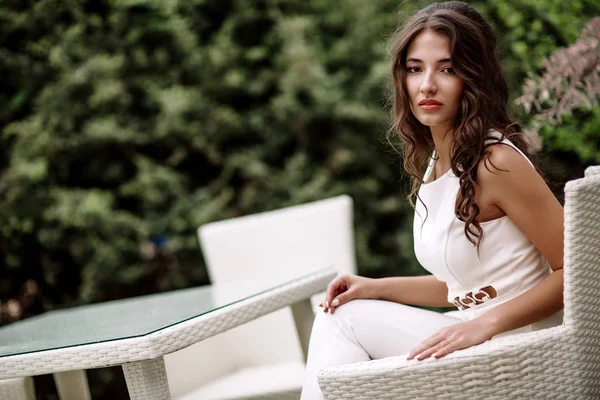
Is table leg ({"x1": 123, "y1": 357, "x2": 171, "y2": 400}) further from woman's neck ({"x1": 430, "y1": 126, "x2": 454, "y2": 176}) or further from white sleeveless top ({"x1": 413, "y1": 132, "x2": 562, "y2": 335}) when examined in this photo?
woman's neck ({"x1": 430, "y1": 126, "x2": 454, "y2": 176})

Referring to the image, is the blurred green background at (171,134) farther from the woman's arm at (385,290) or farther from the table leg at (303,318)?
the woman's arm at (385,290)

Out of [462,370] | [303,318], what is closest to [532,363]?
[462,370]

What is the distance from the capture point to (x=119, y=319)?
2361mm

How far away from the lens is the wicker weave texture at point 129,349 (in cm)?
181

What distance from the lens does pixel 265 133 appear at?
4.95 meters

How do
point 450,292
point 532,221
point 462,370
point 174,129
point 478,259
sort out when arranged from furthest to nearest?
point 174,129
point 450,292
point 478,259
point 532,221
point 462,370

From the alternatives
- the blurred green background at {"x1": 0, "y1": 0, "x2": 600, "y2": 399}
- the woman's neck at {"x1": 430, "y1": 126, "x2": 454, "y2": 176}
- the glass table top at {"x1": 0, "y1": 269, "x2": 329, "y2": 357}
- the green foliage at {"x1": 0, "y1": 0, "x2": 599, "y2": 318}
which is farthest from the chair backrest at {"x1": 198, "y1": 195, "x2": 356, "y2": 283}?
the green foliage at {"x1": 0, "y1": 0, "x2": 599, "y2": 318}

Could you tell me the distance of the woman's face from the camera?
6.10 ft

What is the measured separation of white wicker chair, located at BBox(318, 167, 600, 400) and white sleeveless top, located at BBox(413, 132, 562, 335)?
0.23 metres

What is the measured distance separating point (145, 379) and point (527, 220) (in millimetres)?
1010

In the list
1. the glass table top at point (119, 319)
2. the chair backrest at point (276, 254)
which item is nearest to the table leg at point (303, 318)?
the glass table top at point (119, 319)

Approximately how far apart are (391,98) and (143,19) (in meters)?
3.00

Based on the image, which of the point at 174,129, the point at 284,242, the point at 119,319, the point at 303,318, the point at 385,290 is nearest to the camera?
the point at 385,290

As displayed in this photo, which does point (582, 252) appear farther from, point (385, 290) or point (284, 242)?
point (284, 242)
